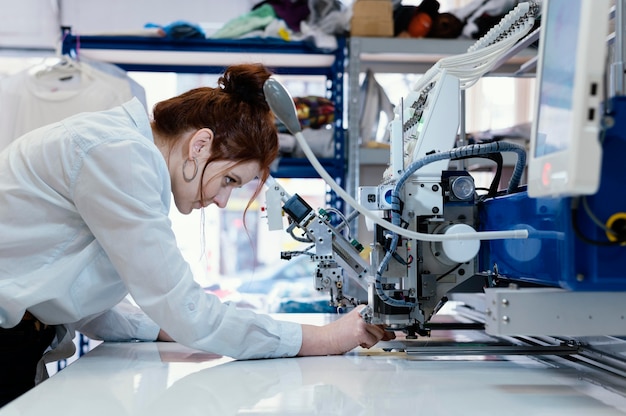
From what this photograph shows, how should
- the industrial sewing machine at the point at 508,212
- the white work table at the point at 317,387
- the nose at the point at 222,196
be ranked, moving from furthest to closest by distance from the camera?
the nose at the point at 222,196
the white work table at the point at 317,387
the industrial sewing machine at the point at 508,212

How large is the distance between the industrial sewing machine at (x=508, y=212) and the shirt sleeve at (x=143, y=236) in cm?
29

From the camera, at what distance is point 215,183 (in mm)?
1347

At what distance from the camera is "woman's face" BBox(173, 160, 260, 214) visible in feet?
4.38

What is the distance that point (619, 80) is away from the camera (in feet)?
2.96

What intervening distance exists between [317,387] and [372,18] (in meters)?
1.85

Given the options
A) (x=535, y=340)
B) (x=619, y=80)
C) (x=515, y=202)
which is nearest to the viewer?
(x=619, y=80)

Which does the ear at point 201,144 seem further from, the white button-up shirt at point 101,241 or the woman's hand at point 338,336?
the woman's hand at point 338,336

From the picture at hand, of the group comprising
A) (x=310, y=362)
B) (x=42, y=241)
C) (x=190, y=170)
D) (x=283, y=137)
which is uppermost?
(x=283, y=137)

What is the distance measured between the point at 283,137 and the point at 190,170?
1266 millimetres

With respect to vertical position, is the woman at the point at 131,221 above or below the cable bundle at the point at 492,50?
below

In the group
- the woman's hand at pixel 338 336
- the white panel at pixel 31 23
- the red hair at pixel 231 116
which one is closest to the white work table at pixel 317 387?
the woman's hand at pixel 338 336

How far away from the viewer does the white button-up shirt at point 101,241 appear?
115cm

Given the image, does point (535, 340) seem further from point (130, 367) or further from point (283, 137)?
point (283, 137)

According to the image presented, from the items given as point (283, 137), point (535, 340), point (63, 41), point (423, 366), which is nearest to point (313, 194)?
point (283, 137)
